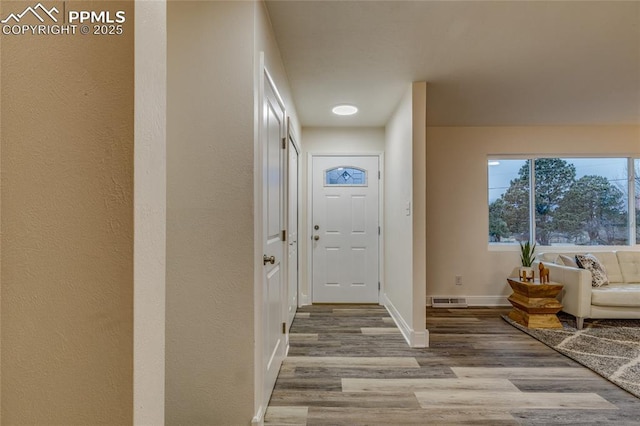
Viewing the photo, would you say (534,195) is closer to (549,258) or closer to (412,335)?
(549,258)

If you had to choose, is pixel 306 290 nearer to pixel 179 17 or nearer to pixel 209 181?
pixel 209 181

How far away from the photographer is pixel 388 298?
3.99 meters

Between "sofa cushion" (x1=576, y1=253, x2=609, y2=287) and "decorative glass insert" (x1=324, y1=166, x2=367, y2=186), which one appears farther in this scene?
"decorative glass insert" (x1=324, y1=166, x2=367, y2=186)

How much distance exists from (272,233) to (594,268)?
3610 mm

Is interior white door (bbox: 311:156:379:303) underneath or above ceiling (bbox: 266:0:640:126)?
underneath

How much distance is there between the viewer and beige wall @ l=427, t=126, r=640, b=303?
14.2 feet

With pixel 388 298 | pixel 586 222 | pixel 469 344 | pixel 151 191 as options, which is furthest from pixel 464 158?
pixel 151 191

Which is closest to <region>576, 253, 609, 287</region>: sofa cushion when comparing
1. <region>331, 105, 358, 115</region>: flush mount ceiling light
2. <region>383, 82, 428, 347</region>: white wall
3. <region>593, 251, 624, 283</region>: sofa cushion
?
<region>593, 251, 624, 283</region>: sofa cushion

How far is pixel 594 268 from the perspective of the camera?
139 inches

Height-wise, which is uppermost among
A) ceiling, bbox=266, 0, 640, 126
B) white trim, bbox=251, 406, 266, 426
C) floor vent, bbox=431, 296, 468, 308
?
ceiling, bbox=266, 0, 640, 126

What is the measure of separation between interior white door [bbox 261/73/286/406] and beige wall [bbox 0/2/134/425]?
116cm

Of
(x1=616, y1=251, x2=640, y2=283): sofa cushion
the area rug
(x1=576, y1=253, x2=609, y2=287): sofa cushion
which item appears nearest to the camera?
the area rug

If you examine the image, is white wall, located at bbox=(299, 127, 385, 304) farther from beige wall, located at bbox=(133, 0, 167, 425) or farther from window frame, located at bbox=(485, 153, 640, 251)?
beige wall, located at bbox=(133, 0, 167, 425)

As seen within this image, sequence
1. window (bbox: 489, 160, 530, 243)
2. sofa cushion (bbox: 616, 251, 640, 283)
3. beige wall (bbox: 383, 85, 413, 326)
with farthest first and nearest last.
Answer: window (bbox: 489, 160, 530, 243) → sofa cushion (bbox: 616, 251, 640, 283) → beige wall (bbox: 383, 85, 413, 326)
